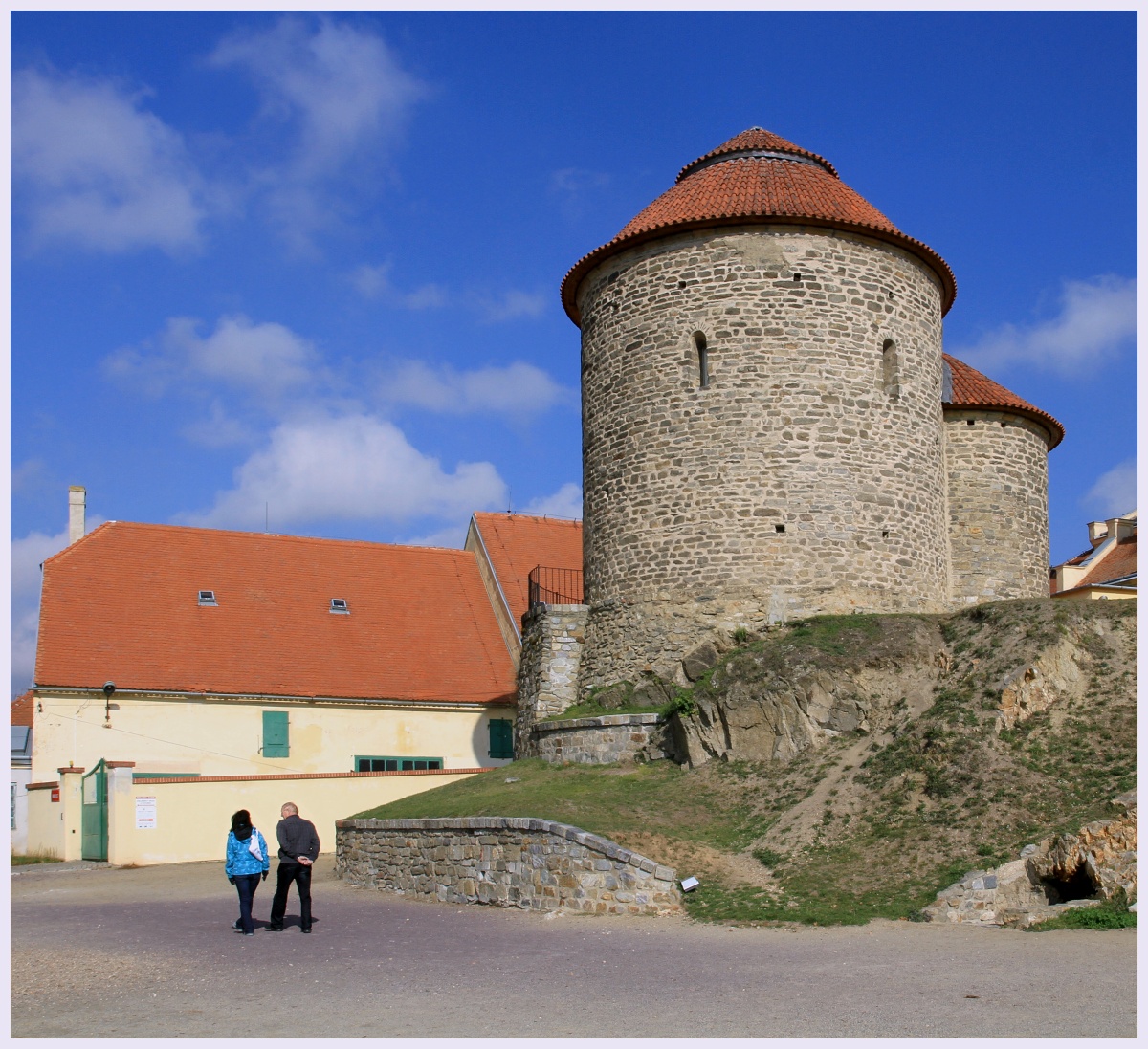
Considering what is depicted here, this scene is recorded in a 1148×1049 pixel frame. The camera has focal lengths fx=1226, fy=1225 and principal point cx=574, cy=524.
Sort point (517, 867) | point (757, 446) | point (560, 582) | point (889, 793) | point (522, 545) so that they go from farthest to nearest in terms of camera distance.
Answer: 1. point (522, 545)
2. point (560, 582)
3. point (757, 446)
4. point (889, 793)
5. point (517, 867)

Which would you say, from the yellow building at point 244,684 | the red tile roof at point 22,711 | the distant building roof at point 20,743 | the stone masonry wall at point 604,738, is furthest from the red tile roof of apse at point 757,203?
the red tile roof at point 22,711

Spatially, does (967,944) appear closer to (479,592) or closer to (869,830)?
(869,830)

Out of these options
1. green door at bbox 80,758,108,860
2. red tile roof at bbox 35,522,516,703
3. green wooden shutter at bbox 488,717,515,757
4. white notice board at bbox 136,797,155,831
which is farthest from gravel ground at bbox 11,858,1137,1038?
green wooden shutter at bbox 488,717,515,757

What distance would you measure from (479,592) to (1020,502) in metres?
14.5

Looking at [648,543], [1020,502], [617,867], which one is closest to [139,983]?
[617,867]

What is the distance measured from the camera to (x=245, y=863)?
12.4m

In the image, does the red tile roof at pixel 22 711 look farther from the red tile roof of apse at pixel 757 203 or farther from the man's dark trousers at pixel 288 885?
the man's dark trousers at pixel 288 885

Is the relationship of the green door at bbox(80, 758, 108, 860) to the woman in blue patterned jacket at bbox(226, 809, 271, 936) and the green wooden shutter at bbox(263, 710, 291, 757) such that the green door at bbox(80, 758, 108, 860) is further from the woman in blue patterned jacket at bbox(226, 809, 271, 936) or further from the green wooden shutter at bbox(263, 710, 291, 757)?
the woman in blue patterned jacket at bbox(226, 809, 271, 936)

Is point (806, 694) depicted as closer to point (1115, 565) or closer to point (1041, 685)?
point (1041, 685)

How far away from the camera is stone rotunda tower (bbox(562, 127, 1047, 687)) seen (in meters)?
19.4

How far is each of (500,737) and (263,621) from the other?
6201 millimetres

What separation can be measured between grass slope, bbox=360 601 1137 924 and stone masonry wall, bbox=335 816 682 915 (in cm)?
39

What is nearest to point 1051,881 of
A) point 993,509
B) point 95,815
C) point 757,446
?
point 757,446

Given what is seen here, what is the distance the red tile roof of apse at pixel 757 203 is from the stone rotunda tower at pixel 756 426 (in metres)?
0.06
